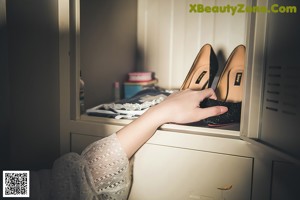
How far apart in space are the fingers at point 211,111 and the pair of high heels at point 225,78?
1.0 inches

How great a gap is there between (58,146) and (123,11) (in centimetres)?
74

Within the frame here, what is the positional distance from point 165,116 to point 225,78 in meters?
0.40

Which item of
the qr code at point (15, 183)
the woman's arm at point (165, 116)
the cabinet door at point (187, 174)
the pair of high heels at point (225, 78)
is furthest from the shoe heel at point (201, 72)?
the qr code at point (15, 183)

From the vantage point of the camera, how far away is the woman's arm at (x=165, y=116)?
680mm

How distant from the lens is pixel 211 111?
723mm

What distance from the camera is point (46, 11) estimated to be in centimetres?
77

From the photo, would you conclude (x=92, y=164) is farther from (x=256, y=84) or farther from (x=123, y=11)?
(x=123, y=11)

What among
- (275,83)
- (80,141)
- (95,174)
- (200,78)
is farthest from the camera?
(200,78)

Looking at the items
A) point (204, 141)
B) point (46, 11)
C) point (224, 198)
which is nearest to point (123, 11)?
point (46, 11)

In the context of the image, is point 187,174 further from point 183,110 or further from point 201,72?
point 201,72

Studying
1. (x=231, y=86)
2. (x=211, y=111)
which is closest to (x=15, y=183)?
(x=211, y=111)

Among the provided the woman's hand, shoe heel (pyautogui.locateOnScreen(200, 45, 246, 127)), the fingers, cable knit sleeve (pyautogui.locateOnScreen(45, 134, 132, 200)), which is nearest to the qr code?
cable knit sleeve (pyautogui.locateOnScreen(45, 134, 132, 200))

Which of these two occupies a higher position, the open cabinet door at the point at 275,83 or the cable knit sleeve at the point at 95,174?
the open cabinet door at the point at 275,83

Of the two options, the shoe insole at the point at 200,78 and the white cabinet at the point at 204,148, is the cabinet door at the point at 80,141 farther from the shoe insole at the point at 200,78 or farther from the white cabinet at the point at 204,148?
the shoe insole at the point at 200,78
